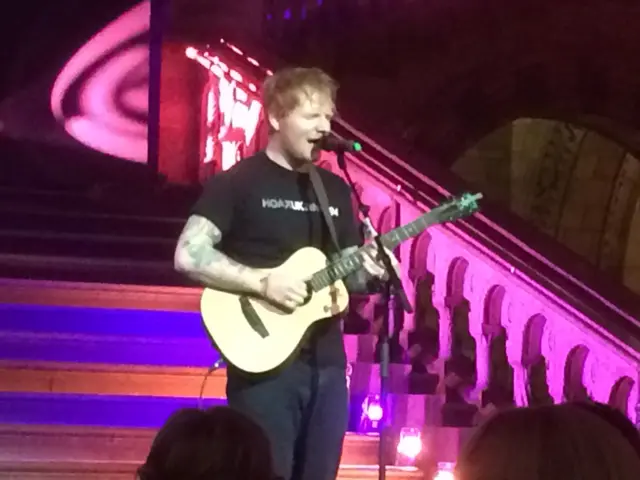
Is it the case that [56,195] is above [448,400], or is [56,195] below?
above

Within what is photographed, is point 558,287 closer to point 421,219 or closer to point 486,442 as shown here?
point 421,219

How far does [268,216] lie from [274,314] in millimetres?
250

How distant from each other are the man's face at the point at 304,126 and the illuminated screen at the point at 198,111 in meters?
3.31

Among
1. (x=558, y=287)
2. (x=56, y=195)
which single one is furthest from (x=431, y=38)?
(x=558, y=287)

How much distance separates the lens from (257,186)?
2.52 meters

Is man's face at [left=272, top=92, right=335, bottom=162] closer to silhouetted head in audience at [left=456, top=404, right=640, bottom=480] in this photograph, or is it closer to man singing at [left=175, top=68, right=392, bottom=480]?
man singing at [left=175, top=68, right=392, bottom=480]

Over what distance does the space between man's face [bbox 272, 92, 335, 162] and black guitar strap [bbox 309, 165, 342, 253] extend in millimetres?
53

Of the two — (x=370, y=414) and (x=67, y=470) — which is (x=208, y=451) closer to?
(x=67, y=470)

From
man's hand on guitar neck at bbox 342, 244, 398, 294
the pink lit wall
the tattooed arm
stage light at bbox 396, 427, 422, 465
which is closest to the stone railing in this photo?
stage light at bbox 396, 427, 422, 465

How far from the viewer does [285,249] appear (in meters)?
2.55

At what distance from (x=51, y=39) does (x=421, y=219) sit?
211 inches

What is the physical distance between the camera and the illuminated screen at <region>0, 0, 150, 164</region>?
23.1ft

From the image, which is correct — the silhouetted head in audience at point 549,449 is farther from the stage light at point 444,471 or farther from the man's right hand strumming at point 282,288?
the stage light at point 444,471

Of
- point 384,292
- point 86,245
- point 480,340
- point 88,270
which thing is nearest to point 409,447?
point 480,340
